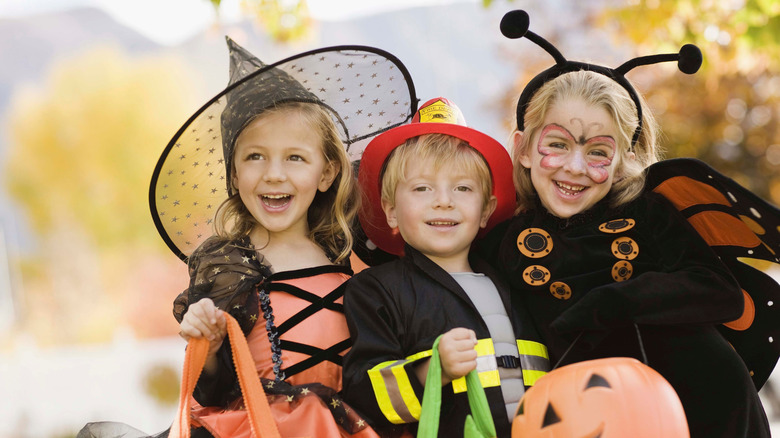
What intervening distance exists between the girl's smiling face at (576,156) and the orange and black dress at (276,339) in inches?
32.3

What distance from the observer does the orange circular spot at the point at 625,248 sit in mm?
2646

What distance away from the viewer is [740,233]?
2572 millimetres

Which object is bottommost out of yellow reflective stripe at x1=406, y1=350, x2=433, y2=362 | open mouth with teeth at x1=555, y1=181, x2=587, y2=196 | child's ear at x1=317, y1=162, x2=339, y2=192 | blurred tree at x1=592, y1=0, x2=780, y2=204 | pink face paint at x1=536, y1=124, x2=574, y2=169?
yellow reflective stripe at x1=406, y1=350, x2=433, y2=362

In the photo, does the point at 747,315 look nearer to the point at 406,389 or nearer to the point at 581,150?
the point at 581,150

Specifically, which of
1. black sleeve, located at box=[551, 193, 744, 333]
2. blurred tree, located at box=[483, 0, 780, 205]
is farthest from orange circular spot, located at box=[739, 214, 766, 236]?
blurred tree, located at box=[483, 0, 780, 205]

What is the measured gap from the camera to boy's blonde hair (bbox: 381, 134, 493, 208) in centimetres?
286

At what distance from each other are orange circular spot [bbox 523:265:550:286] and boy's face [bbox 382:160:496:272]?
232mm

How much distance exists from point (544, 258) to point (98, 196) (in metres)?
18.6

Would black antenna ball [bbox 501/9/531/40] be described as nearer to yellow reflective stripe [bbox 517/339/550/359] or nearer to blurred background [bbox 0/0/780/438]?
yellow reflective stripe [bbox 517/339/550/359]

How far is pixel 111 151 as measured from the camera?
20.1m

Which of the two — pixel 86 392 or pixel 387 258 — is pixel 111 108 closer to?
pixel 86 392

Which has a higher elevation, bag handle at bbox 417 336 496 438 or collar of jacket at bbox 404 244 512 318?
collar of jacket at bbox 404 244 512 318

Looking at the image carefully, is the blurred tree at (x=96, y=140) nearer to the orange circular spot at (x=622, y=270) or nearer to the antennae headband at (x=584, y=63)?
the antennae headband at (x=584, y=63)

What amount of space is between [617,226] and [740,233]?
0.37 m
